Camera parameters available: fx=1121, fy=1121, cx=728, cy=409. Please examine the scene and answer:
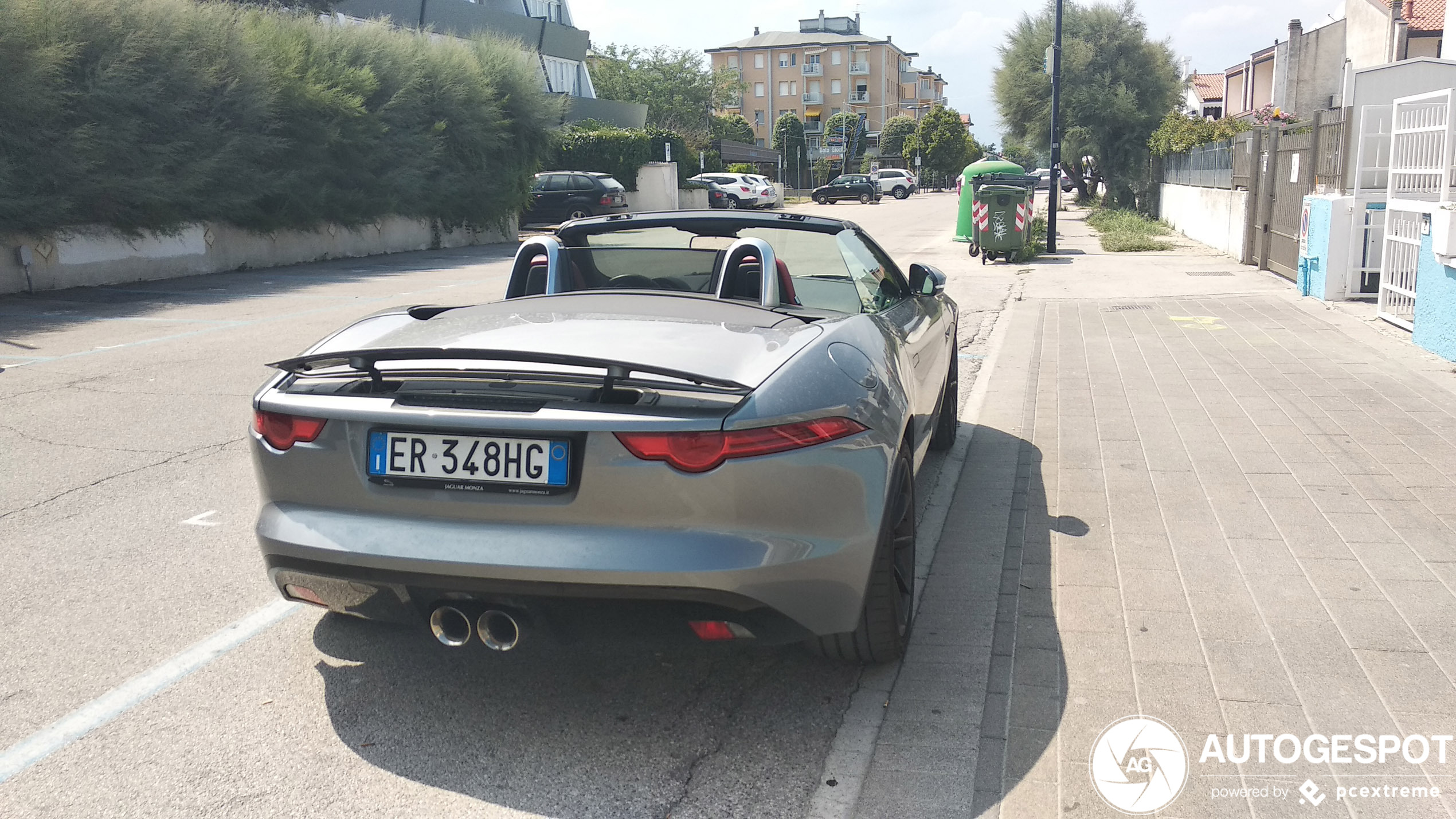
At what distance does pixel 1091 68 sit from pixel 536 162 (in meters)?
17.9

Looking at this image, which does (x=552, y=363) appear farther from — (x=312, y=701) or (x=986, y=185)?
(x=986, y=185)

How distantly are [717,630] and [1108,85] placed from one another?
35740 mm

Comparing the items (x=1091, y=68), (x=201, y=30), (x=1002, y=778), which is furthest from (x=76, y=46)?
(x=1091, y=68)

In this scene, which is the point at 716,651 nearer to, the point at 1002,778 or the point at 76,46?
the point at 1002,778

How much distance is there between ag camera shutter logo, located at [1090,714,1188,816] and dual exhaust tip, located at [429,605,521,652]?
1544 millimetres

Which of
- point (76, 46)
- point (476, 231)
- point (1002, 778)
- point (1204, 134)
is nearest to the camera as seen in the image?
point (1002, 778)

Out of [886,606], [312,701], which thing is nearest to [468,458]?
A: [312,701]

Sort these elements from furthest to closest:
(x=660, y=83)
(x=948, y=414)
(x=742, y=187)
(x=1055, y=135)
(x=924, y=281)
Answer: (x=660, y=83) → (x=742, y=187) → (x=1055, y=135) → (x=948, y=414) → (x=924, y=281)

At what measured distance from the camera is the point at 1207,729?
309 cm

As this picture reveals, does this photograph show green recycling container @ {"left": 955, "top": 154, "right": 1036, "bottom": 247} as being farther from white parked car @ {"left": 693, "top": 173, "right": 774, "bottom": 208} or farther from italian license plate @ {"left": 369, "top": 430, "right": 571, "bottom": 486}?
white parked car @ {"left": 693, "top": 173, "right": 774, "bottom": 208}

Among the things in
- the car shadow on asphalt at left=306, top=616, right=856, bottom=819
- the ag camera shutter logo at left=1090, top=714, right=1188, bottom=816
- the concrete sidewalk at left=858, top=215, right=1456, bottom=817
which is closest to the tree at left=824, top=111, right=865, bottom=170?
the concrete sidewalk at left=858, top=215, right=1456, bottom=817

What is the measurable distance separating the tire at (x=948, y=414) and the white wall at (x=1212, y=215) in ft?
42.2

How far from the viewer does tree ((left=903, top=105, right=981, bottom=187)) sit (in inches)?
3730

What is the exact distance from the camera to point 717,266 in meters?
4.29
